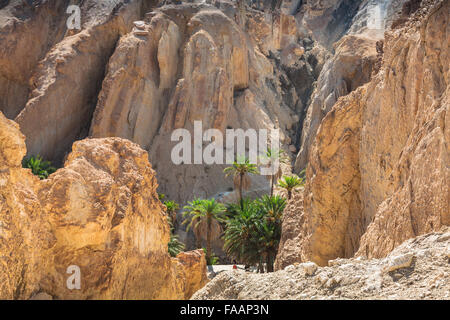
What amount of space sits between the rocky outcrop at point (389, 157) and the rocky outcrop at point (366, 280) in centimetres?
136

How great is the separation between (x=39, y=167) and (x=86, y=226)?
2889cm

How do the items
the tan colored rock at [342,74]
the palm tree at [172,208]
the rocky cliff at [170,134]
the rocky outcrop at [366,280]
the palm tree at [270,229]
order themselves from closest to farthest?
the rocky outcrop at [366,280], the rocky cliff at [170,134], the palm tree at [270,229], the palm tree at [172,208], the tan colored rock at [342,74]

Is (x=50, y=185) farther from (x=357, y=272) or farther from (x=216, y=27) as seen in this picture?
(x=216, y=27)

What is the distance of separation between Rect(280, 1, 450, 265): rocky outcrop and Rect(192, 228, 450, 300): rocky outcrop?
1.36 metres

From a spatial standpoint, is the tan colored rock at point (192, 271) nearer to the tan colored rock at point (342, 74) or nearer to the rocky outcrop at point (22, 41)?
the tan colored rock at point (342, 74)

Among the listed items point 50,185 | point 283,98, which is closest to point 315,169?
point 50,185

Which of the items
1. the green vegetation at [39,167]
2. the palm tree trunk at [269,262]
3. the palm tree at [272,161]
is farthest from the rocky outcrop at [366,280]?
the palm tree at [272,161]

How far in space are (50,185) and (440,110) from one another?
21.8 ft

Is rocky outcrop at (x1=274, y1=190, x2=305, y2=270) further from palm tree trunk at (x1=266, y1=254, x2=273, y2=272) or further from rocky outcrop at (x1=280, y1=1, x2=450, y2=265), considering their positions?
palm tree trunk at (x1=266, y1=254, x2=273, y2=272)

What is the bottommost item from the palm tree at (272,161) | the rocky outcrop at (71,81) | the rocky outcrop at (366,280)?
the rocky outcrop at (366,280)

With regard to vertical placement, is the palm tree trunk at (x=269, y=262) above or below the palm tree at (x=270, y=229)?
below

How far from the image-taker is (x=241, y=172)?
3788cm

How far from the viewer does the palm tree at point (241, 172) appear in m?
37.7

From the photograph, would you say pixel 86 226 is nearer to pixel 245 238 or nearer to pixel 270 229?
pixel 270 229
